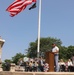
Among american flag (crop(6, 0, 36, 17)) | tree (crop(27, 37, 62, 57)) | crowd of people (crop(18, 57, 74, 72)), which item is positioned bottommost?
crowd of people (crop(18, 57, 74, 72))

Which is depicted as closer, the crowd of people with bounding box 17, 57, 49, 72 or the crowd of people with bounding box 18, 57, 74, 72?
the crowd of people with bounding box 18, 57, 74, 72

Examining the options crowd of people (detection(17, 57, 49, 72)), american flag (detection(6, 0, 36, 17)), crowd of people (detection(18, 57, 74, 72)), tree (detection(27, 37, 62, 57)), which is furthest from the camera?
tree (detection(27, 37, 62, 57))

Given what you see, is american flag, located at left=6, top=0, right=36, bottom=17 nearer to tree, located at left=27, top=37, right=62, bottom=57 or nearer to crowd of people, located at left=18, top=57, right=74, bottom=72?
crowd of people, located at left=18, top=57, right=74, bottom=72

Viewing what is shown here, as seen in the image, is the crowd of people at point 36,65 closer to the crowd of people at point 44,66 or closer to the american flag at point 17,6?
the crowd of people at point 44,66

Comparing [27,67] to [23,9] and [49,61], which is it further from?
[49,61]

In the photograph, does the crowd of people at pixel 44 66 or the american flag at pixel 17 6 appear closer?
the crowd of people at pixel 44 66

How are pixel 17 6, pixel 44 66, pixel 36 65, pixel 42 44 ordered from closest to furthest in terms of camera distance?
pixel 44 66 < pixel 36 65 < pixel 17 6 < pixel 42 44

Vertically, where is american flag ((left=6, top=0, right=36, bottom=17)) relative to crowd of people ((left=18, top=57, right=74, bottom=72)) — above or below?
above

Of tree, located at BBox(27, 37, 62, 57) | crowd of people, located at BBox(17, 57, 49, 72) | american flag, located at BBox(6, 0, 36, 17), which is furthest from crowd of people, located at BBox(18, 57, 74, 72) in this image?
tree, located at BBox(27, 37, 62, 57)

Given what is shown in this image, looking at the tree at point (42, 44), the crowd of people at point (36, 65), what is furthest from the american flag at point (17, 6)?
the tree at point (42, 44)

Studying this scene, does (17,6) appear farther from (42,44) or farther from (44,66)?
(42,44)

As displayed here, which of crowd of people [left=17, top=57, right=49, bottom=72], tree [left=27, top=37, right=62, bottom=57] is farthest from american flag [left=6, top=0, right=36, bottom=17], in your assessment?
tree [left=27, top=37, right=62, bottom=57]

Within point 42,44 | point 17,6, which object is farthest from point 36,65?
point 42,44

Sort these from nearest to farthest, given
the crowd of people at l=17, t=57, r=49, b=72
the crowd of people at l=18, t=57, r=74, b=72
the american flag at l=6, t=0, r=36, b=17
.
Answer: the crowd of people at l=18, t=57, r=74, b=72
the crowd of people at l=17, t=57, r=49, b=72
the american flag at l=6, t=0, r=36, b=17
